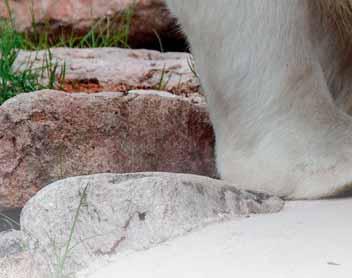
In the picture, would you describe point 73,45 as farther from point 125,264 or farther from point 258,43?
point 125,264

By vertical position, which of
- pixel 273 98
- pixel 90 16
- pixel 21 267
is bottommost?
pixel 90 16

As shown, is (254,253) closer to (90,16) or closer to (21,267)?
(21,267)

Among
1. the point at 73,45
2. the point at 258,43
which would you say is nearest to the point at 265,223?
the point at 258,43

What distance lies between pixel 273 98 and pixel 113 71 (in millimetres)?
1800

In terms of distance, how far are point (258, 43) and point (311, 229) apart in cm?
50

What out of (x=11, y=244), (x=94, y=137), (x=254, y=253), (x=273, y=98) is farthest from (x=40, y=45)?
(x=254, y=253)

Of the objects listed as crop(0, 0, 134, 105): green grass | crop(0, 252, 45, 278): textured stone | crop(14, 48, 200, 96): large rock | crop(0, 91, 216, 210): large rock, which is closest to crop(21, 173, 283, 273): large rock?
crop(0, 252, 45, 278): textured stone

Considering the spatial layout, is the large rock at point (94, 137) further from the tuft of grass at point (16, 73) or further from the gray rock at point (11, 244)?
the tuft of grass at point (16, 73)

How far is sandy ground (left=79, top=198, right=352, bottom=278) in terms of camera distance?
6.48 ft

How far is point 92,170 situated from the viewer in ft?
9.55

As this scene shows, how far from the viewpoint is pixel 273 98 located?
2.54 meters

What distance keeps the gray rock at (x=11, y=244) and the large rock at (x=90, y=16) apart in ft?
9.79

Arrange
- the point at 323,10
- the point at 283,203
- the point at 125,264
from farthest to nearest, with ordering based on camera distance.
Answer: the point at 323,10 → the point at 283,203 → the point at 125,264

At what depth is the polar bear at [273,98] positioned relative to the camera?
2512 millimetres
